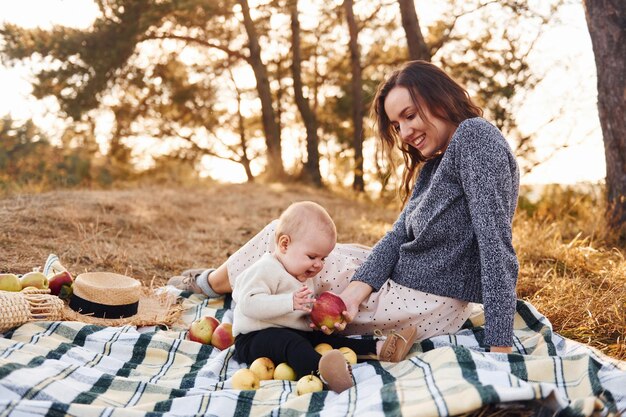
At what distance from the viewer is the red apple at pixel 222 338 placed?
130 inches

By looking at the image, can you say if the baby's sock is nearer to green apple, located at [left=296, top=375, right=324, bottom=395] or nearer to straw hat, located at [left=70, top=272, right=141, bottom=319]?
straw hat, located at [left=70, top=272, right=141, bottom=319]

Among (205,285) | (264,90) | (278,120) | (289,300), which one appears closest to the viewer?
(289,300)

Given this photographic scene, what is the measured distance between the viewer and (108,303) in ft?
11.8

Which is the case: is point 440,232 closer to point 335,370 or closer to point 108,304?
point 335,370

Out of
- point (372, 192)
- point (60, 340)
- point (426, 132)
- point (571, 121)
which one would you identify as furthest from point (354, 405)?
point (372, 192)

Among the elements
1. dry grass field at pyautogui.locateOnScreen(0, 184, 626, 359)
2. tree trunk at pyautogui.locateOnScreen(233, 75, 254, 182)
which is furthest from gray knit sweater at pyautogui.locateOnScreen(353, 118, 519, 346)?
tree trunk at pyautogui.locateOnScreen(233, 75, 254, 182)

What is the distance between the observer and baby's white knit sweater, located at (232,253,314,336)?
109 inches

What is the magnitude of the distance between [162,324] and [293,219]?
1260mm

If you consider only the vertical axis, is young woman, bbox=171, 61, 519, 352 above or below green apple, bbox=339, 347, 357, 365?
above

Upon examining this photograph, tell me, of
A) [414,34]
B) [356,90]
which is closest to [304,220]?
[414,34]

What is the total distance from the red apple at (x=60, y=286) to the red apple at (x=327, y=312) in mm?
1671

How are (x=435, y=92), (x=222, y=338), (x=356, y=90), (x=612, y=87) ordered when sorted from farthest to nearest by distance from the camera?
(x=356, y=90)
(x=612, y=87)
(x=222, y=338)
(x=435, y=92)

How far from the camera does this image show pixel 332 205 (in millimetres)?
9875

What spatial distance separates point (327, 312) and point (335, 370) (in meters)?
0.38
